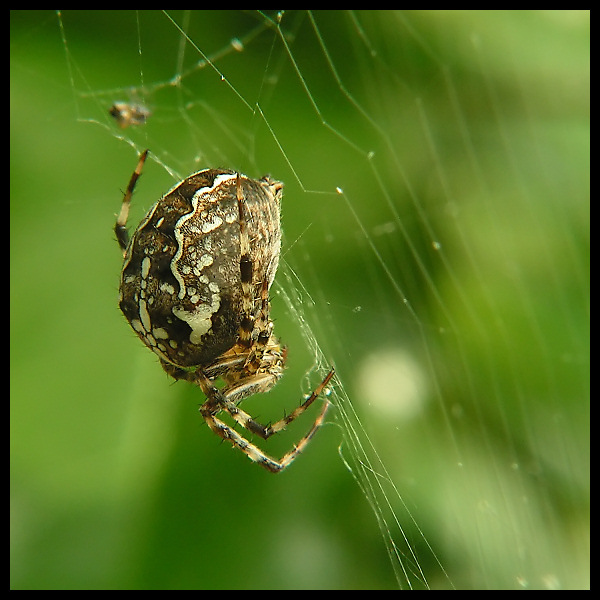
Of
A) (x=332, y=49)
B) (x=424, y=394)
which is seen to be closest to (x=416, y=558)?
(x=424, y=394)

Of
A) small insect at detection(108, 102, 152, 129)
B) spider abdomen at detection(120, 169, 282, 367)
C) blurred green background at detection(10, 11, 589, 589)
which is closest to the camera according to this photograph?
spider abdomen at detection(120, 169, 282, 367)

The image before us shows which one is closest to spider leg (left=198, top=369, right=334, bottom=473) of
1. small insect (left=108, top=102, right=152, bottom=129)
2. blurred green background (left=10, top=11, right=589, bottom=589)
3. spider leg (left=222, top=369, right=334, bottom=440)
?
spider leg (left=222, top=369, right=334, bottom=440)

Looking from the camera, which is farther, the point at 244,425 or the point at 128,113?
the point at 128,113

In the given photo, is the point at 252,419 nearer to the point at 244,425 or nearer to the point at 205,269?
the point at 244,425

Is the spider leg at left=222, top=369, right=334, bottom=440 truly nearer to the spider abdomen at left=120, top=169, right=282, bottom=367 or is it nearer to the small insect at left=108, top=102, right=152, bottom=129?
the spider abdomen at left=120, top=169, right=282, bottom=367

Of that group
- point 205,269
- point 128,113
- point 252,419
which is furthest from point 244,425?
point 128,113

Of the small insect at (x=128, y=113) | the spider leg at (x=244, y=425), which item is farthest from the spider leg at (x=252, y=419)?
the small insect at (x=128, y=113)

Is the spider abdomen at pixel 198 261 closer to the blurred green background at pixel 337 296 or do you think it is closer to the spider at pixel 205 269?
the spider at pixel 205 269
